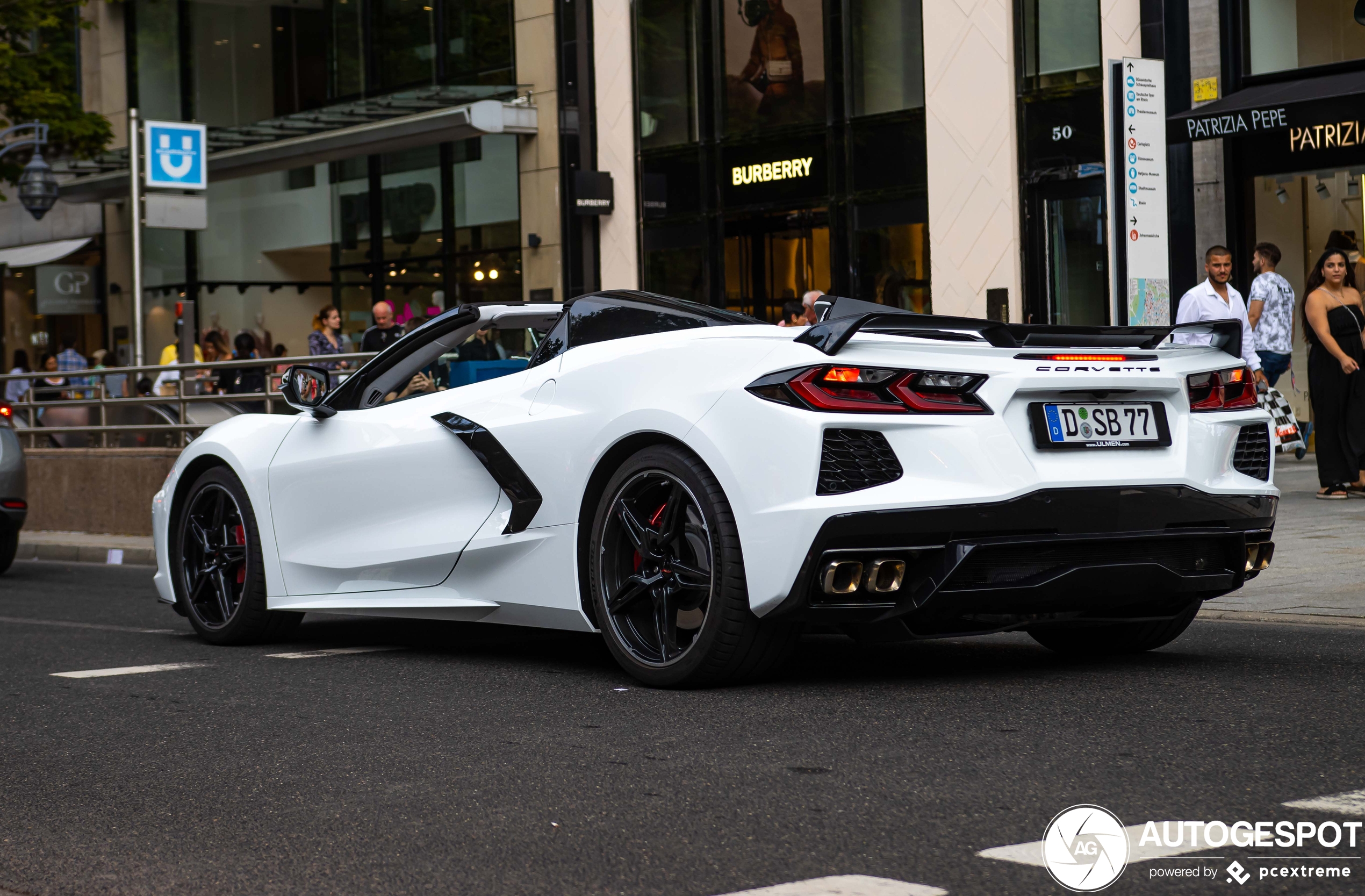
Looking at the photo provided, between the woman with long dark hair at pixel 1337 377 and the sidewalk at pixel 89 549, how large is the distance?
870 centimetres

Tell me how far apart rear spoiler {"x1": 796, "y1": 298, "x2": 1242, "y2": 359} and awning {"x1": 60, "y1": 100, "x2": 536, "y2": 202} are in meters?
18.9

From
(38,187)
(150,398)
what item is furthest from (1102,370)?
(38,187)

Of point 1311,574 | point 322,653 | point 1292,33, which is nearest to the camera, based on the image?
point 322,653

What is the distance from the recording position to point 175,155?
1794 cm

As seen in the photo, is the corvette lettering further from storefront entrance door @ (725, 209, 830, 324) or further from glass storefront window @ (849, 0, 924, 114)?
storefront entrance door @ (725, 209, 830, 324)

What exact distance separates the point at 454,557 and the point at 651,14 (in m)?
18.2

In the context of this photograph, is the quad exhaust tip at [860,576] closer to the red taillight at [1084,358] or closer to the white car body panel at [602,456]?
the white car body panel at [602,456]

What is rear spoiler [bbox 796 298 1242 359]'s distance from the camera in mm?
4969

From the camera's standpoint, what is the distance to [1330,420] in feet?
40.0

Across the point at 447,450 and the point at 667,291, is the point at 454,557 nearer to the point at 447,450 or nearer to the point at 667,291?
the point at 447,450

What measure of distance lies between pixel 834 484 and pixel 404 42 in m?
23.6

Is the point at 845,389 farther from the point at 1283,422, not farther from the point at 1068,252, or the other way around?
the point at 1068,252

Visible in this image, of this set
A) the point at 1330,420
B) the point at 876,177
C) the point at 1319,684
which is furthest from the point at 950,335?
the point at 876,177

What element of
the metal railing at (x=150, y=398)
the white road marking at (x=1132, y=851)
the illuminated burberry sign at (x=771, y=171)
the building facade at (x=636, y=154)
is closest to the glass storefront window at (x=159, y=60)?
the building facade at (x=636, y=154)
